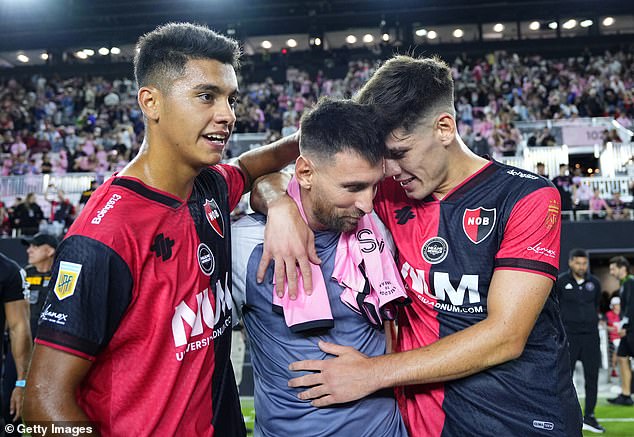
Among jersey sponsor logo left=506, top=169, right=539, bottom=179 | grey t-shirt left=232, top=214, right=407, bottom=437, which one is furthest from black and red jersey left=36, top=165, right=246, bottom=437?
jersey sponsor logo left=506, top=169, right=539, bottom=179

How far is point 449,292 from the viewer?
2.41 m

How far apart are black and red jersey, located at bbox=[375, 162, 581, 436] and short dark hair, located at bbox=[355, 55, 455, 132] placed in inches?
14.2

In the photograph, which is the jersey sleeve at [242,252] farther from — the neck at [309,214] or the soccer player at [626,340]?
the soccer player at [626,340]

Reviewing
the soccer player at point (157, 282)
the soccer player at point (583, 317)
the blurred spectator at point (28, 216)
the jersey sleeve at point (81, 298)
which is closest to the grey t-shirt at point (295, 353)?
the soccer player at point (157, 282)

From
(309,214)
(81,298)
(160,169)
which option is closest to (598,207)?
(309,214)

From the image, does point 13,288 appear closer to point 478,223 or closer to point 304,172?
point 304,172

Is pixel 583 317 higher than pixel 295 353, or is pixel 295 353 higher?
pixel 295 353

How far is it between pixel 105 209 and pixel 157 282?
0.99 ft

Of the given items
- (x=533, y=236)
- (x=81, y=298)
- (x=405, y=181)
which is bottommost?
(x=81, y=298)

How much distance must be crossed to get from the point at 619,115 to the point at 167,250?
21271mm

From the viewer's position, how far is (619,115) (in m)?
20.0

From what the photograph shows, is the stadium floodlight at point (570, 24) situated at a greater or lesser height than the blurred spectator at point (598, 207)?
greater

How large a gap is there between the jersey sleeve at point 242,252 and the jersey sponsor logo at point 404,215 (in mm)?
615

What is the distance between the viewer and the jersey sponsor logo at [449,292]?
238cm
